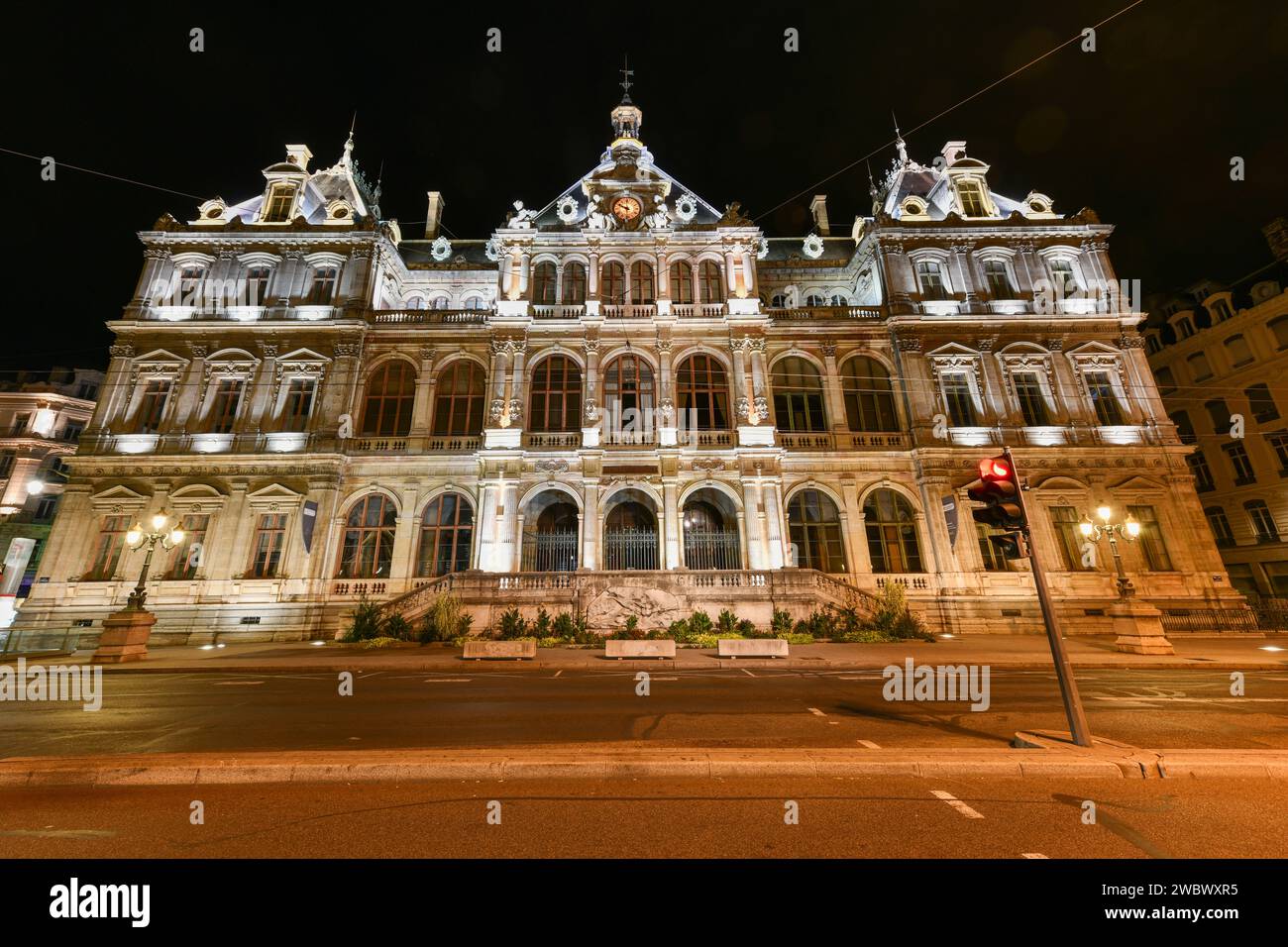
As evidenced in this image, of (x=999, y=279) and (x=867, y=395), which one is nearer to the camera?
(x=867, y=395)

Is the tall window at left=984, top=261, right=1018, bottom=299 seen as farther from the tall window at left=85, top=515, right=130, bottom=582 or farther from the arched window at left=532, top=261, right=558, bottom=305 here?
the tall window at left=85, top=515, right=130, bottom=582

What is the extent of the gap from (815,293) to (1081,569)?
60.0 feet

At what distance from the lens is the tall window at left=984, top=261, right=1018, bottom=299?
83.8 feet

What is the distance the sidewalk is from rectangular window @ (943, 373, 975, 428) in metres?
9.91

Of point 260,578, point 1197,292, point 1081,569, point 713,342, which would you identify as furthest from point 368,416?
point 1197,292

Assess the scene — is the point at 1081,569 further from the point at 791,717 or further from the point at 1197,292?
the point at 1197,292

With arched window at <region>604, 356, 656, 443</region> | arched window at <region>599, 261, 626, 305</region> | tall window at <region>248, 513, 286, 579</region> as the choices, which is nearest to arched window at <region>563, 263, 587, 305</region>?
arched window at <region>599, 261, 626, 305</region>

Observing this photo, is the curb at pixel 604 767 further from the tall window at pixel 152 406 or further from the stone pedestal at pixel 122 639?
the tall window at pixel 152 406

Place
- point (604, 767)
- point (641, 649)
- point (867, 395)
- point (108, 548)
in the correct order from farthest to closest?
point (867, 395) → point (108, 548) → point (641, 649) → point (604, 767)

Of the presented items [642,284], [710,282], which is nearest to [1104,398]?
[710,282]

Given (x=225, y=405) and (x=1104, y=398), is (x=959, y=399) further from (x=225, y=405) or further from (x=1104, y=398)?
(x=225, y=405)

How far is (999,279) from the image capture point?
85.0 feet

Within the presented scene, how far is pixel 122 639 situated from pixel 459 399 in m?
14.0

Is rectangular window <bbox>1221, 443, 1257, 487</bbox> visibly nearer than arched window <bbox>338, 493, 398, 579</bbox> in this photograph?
No
